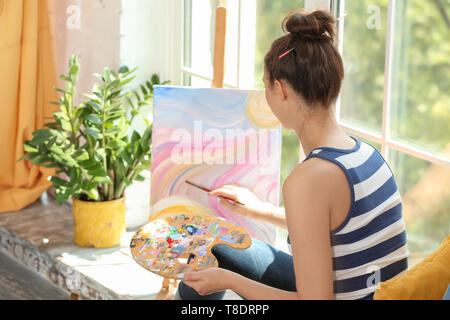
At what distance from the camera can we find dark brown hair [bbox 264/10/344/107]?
135 cm

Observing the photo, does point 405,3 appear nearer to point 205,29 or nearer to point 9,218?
point 205,29

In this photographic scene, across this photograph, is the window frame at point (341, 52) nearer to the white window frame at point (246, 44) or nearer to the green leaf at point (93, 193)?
the white window frame at point (246, 44)

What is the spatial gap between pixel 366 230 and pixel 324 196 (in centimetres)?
14

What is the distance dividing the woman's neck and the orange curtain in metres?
1.92

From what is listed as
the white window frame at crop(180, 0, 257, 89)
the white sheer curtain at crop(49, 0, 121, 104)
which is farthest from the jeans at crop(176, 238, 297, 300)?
the white sheer curtain at crop(49, 0, 121, 104)

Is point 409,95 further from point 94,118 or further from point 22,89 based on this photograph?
point 22,89

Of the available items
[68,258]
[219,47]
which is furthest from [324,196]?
[68,258]

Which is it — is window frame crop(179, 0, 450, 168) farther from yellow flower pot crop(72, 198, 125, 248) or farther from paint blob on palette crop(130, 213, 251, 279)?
yellow flower pot crop(72, 198, 125, 248)

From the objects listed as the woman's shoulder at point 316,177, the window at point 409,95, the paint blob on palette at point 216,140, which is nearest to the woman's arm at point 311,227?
the woman's shoulder at point 316,177

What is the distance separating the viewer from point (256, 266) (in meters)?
1.66

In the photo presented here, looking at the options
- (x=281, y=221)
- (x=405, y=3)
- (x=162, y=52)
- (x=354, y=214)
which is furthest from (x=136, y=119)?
(x=354, y=214)

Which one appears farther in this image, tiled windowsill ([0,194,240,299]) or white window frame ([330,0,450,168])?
tiled windowsill ([0,194,240,299])

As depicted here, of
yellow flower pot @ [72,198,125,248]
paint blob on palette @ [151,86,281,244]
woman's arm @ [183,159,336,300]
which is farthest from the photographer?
yellow flower pot @ [72,198,125,248]

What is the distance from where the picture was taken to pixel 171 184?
1985 mm
